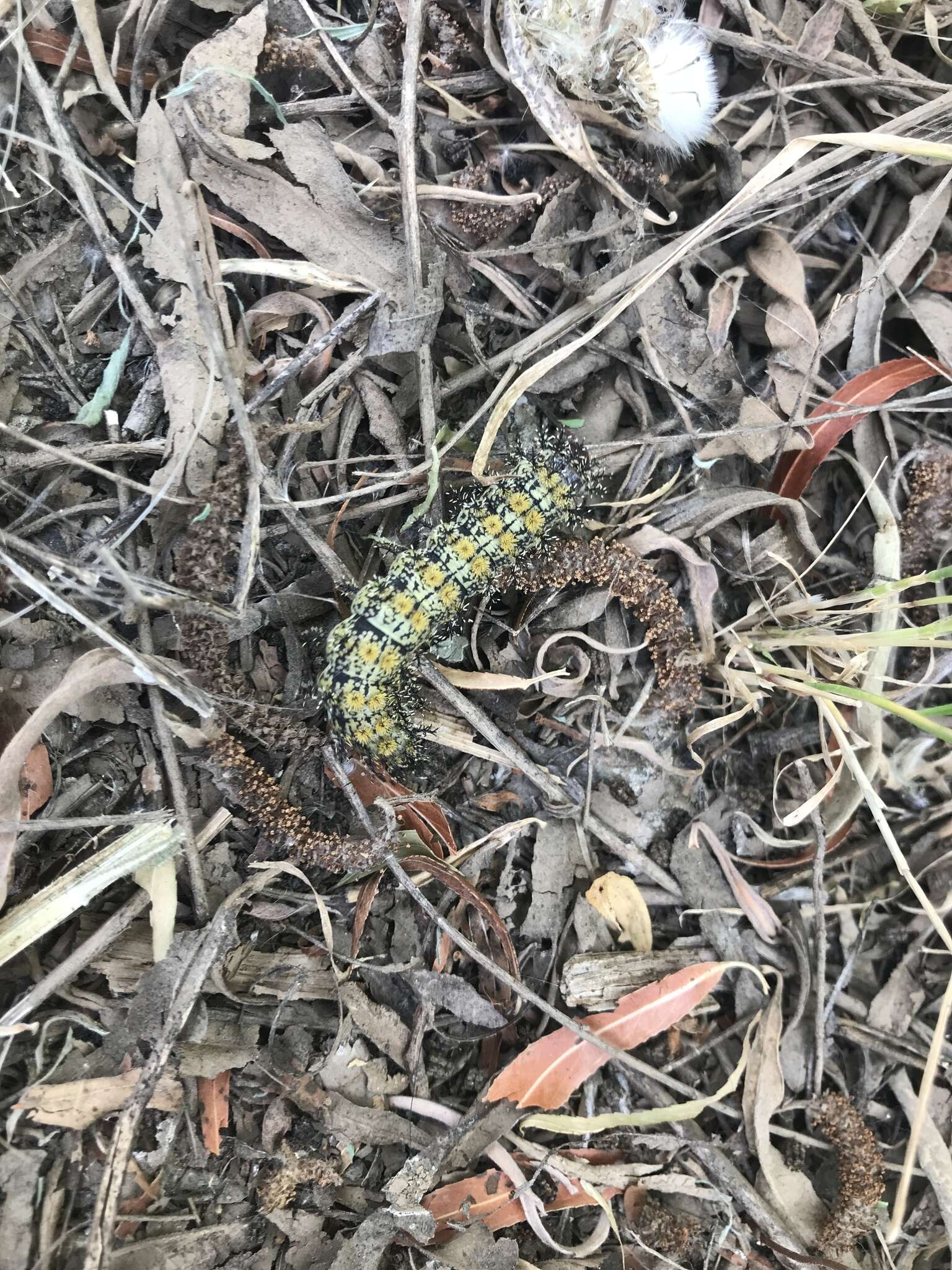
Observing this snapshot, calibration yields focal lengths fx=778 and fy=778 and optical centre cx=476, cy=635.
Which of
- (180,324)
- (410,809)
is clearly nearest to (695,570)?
(410,809)

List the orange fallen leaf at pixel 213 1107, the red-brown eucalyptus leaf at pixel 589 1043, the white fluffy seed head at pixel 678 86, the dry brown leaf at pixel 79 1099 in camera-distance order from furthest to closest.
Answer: the white fluffy seed head at pixel 678 86
the red-brown eucalyptus leaf at pixel 589 1043
the orange fallen leaf at pixel 213 1107
the dry brown leaf at pixel 79 1099

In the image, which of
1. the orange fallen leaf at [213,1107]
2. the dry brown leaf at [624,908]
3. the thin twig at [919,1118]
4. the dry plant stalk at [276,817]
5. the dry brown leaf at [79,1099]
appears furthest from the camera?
the dry brown leaf at [624,908]

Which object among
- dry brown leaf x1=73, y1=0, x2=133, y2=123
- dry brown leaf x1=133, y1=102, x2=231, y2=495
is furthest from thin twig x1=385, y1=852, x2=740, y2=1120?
dry brown leaf x1=73, y1=0, x2=133, y2=123

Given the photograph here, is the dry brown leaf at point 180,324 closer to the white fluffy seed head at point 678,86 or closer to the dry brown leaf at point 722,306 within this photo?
Answer: the white fluffy seed head at point 678,86

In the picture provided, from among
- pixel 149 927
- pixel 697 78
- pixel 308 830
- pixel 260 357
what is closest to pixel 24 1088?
pixel 149 927

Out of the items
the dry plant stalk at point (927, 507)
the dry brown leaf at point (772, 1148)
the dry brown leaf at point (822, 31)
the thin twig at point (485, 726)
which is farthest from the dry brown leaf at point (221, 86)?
the dry brown leaf at point (772, 1148)

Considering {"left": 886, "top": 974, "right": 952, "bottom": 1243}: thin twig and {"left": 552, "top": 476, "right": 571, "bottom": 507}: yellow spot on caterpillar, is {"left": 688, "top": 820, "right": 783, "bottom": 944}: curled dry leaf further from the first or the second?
{"left": 552, "top": 476, "right": 571, "bottom": 507}: yellow spot on caterpillar
